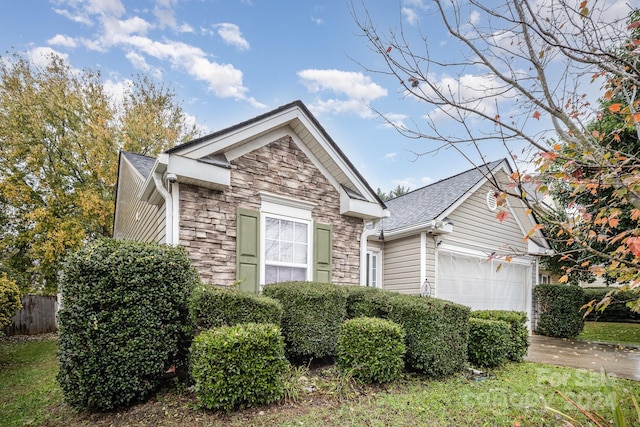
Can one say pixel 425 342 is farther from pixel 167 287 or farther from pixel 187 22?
pixel 187 22

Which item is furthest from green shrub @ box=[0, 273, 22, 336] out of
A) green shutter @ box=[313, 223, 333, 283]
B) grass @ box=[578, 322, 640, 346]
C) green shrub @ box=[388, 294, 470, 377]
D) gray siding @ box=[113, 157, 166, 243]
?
grass @ box=[578, 322, 640, 346]

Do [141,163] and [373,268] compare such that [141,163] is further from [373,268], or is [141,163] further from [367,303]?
[373,268]

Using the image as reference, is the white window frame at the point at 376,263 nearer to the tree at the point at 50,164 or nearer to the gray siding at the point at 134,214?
the gray siding at the point at 134,214

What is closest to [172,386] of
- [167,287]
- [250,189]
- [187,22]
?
[167,287]

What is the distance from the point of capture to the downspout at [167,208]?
18.5ft

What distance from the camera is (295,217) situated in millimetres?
7230

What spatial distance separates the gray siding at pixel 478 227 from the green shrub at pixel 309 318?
19.5 ft

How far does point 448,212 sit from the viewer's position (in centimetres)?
1013

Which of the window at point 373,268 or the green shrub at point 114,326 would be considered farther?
the window at point 373,268

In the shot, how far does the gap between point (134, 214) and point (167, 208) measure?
500cm

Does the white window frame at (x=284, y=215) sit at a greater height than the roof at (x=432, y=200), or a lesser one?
lesser

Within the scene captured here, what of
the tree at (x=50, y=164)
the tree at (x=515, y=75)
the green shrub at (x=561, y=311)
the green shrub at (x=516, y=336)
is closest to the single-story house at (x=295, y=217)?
the tree at (x=515, y=75)

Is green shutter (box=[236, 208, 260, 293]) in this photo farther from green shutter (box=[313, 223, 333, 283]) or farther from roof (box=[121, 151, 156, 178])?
roof (box=[121, 151, 156, 178])

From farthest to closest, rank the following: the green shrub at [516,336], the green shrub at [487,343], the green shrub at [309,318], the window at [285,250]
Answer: the green shrub at [516,336]
the window at [285,250]
the green shrub at [487,343]
the green shrub at [309,318]
